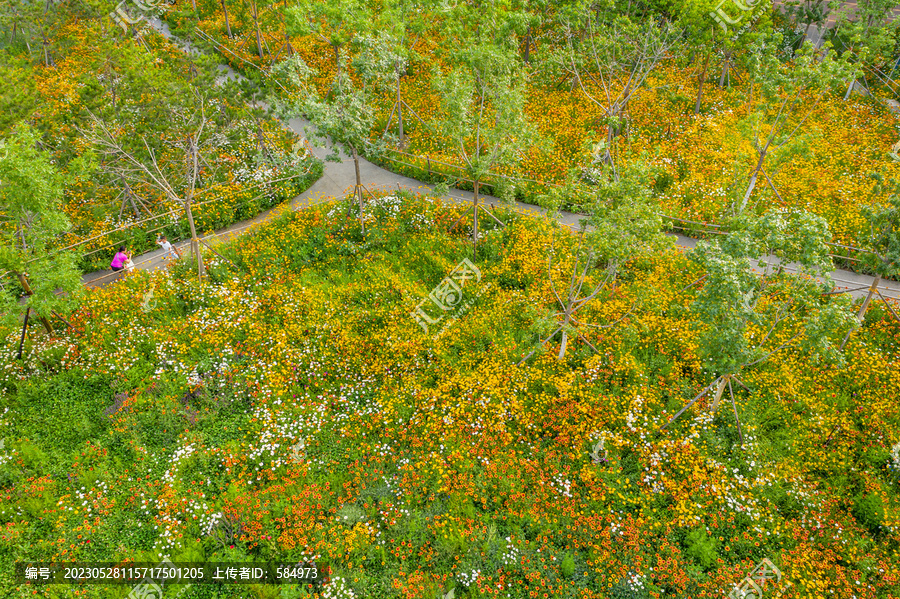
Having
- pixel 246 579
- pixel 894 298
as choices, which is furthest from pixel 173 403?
pixel 894 298

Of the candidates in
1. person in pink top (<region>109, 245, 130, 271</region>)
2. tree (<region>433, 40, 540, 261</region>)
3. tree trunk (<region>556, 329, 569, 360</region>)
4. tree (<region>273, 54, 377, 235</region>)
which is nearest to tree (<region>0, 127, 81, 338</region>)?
person in pink top (<region>109, 245, 130, 271</region>)

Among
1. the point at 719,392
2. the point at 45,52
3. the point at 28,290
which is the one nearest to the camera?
the point at 719,392

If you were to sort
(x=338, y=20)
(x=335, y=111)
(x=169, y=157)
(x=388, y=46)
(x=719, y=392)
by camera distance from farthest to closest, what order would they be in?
(x=169, y=157) < (x=388, y=46) < (x=338, y=20) < (x=335, y=111) < (x=719, y=392)

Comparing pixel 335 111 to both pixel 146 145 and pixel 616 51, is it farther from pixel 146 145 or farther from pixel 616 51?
pixel 616 51

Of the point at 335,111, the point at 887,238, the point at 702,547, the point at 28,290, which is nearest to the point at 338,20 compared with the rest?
the point at 335,111

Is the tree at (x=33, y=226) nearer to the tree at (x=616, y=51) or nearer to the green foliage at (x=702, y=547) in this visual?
the green foliage at (x=702, y=547)
